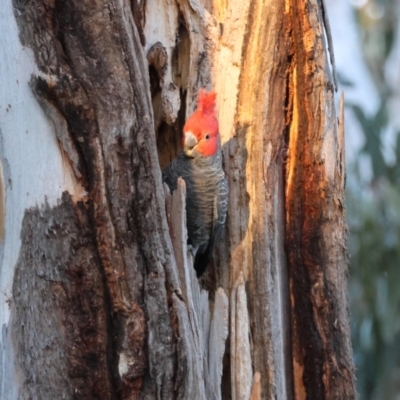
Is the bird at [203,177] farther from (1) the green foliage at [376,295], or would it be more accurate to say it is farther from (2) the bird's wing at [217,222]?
(1) the green foliage at [376,295]

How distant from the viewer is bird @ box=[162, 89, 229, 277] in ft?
4.79

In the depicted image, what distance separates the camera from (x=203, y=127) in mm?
1455

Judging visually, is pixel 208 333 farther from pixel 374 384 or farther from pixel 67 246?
pixel 374 384

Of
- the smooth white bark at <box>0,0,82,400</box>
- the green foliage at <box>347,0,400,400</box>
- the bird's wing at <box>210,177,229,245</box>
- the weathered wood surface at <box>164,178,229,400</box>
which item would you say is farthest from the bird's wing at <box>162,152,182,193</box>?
the green foliage at <box>347,0,400,400</box>

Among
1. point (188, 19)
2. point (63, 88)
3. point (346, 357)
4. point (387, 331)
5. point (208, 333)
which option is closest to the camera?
point (63, 88)

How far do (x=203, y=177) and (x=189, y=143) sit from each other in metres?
0.10

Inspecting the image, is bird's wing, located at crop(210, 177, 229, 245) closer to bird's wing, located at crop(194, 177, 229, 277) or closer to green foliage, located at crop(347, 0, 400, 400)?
bird's wing, located at crop(194, 177, 229, 277)

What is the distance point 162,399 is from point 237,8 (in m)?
1.05

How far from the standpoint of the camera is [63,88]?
114 cm

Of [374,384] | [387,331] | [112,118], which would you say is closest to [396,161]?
[387,331]

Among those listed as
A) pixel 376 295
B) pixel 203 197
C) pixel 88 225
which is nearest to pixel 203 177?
pixel 203 197

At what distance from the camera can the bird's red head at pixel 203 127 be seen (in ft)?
4.75

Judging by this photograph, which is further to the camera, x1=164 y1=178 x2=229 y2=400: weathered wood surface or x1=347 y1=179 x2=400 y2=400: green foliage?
x1=347 y1=179 x2=400 y2=400: green foliage

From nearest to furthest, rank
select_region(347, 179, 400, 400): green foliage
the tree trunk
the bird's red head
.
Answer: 1. the tree trunk
2. the bird's red head
3. select_region(347, 179, 400, 400): green foliage
